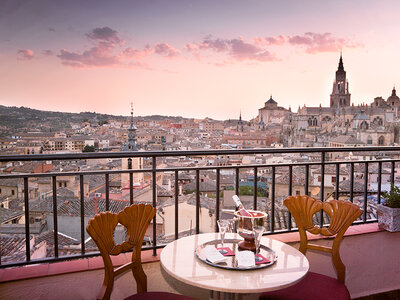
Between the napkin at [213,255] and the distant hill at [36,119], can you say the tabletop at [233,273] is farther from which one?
the distant hill at [36,119]

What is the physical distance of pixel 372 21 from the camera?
8.18 metres

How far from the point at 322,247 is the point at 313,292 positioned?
1.19ft

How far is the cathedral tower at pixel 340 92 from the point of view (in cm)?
8700

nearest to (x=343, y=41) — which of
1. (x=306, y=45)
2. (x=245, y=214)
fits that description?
(x=306, y=45)

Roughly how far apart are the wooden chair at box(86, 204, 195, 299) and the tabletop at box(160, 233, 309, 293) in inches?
8.4

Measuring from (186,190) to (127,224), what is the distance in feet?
72.2

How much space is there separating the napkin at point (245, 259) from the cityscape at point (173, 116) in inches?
9.7

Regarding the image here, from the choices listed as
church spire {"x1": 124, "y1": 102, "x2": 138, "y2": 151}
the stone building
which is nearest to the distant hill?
church spire {"x1": 124, "y1": 102, "x2": 138, "y2": 151}

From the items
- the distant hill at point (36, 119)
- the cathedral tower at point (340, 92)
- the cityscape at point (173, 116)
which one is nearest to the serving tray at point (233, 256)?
the cityscape at point (173, 116)

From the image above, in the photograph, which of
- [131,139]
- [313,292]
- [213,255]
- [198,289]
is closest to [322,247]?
[313,292]

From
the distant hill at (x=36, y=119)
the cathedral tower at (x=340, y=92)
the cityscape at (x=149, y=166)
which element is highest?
the cathedral tower at (x=340, y=92)

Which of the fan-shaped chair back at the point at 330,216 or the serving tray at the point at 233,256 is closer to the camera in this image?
the serving tray at the point at 233,256

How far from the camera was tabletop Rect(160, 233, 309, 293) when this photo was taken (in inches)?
53.2

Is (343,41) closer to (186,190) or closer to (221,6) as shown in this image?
(221,6)
